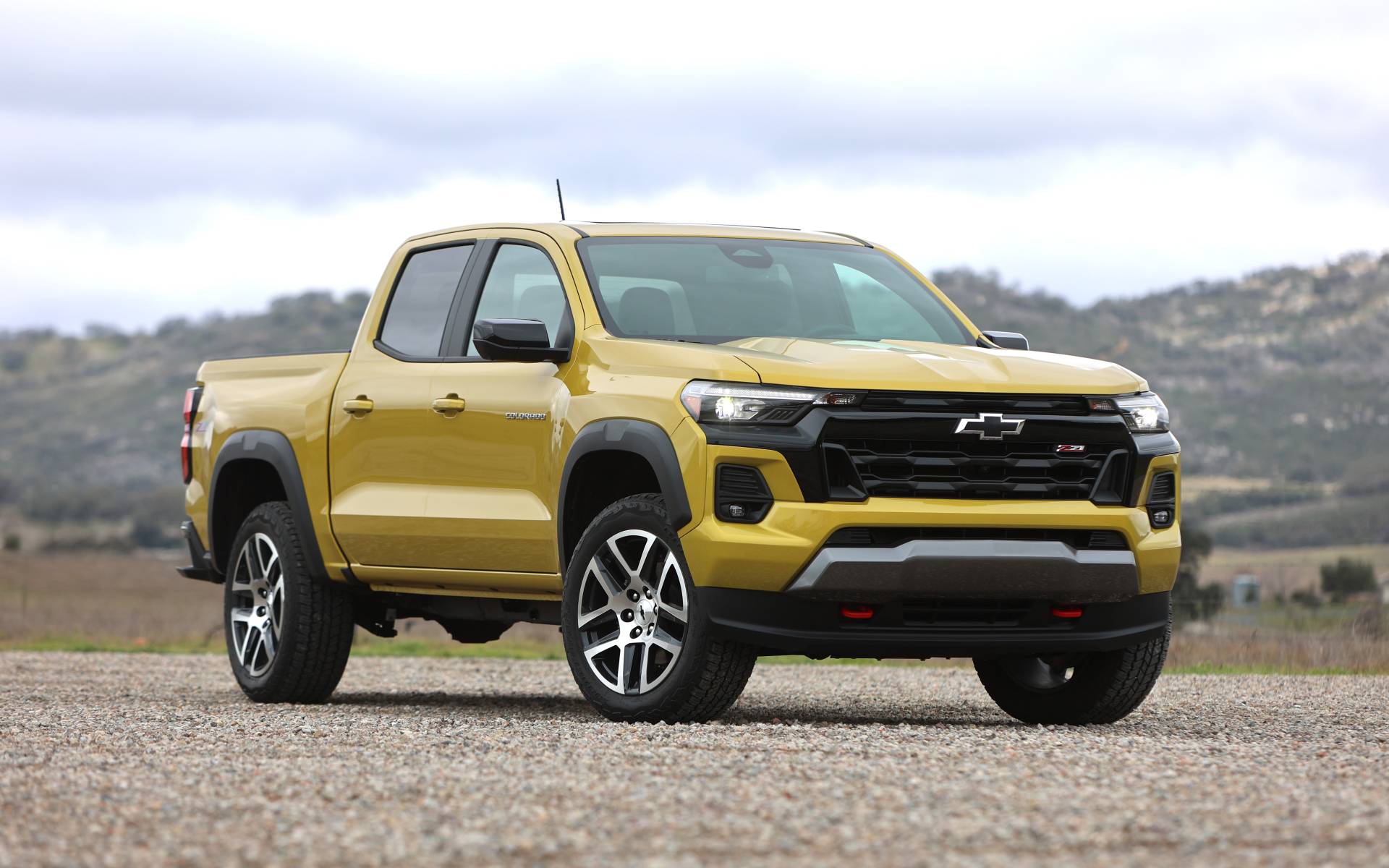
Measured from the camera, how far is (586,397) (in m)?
7.91

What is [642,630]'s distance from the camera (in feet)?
25.1

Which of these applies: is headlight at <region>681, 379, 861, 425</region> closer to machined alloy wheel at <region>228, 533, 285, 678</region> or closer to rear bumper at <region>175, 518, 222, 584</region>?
machined alloy wheel at <region>228, 533, 285, 678</region>

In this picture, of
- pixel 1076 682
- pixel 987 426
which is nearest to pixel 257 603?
pixel 1076 682

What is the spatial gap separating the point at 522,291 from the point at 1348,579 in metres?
32.6

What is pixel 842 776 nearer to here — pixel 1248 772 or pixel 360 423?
pixel 1248 772

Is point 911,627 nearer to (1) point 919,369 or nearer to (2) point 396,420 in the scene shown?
(1) point 919,369

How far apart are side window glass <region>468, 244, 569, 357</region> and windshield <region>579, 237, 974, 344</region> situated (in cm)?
19

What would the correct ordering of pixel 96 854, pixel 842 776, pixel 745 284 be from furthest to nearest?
pixel 745 284
pixel 842 776
pixel 96 854

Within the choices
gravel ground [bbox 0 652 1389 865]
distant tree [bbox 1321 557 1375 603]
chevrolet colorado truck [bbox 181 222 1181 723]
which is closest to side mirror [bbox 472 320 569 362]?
chevrolet colorado truck [bbox 181 222 1181 723]

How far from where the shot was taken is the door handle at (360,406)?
30.0 ft

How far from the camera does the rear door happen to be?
29.2 feet

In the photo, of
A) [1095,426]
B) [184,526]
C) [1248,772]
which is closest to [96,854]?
[1248,772]

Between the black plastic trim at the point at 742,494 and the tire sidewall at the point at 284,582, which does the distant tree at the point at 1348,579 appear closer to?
the tire sidewall at the point at 284,582

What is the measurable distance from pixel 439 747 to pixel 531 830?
1.80 meters
